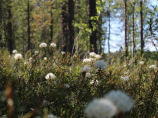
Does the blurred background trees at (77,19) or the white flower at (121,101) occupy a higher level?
the blurred background trees at (77,19)

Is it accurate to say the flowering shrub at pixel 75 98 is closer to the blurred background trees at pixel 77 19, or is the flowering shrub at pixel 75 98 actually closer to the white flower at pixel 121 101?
the white flower at pixel 121 101

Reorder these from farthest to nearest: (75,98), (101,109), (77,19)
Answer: (77,19) → (75,98) → (101,109)

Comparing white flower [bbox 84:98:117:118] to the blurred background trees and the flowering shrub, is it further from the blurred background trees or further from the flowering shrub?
the blurred background trees

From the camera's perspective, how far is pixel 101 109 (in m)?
0.84

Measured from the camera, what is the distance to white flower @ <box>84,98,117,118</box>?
0.83 meters

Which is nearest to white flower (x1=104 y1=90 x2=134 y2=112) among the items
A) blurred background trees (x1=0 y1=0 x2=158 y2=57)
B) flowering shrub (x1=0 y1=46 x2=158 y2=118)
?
flowering shrub (x1=0 y1=46 x2=158 y2=118)

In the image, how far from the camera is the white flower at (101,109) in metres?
0.83

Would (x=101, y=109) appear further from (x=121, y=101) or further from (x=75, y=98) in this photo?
(x=75, y=98)

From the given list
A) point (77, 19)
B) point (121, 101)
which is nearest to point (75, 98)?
point (121, 101)

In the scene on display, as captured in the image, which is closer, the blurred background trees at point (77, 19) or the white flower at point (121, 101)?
the white flower at point (121, 101)

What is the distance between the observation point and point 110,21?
2595 centimetres

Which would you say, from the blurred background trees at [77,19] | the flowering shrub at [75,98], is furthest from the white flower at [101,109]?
the blurred background trees at [77,19]

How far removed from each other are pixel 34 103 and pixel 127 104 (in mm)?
1161

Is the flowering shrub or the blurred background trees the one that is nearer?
the flowering shrub
